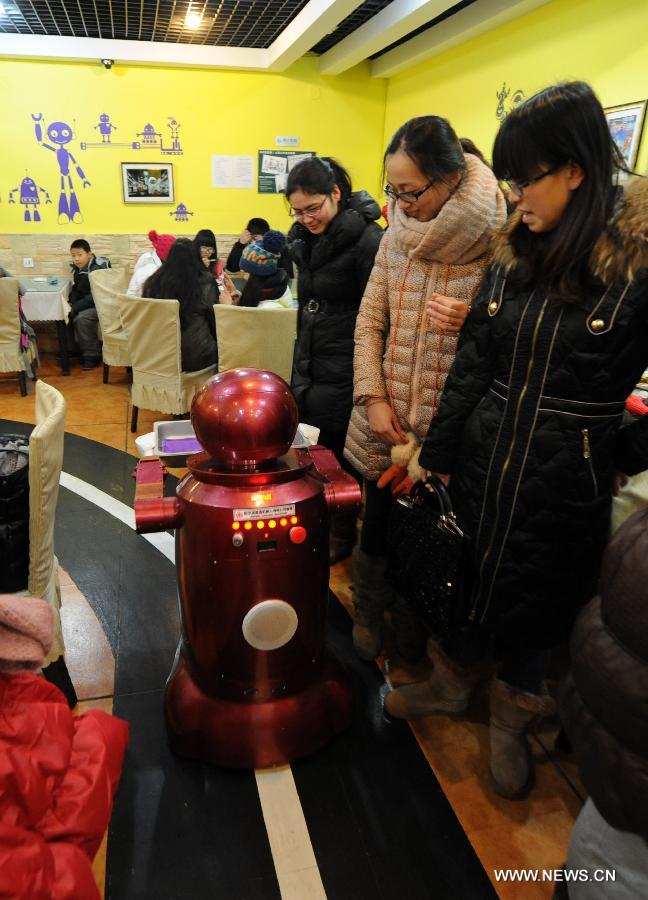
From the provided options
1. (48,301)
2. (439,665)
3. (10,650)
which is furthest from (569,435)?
(48,301)

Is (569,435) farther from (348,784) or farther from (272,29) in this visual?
(272,29)

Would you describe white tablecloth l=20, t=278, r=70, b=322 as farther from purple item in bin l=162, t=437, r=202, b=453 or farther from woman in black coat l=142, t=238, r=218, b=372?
purple item in bin l=162, t=437, r=202, b=453

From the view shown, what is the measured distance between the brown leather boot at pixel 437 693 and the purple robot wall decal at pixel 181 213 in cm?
537

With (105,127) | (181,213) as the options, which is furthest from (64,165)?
(181,213)

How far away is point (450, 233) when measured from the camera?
4.39 feet

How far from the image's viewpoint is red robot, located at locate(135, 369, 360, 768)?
1308 mm

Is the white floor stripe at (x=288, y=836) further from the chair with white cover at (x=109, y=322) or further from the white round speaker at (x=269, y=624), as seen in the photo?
the chair with white cover at (x=109, y=322)

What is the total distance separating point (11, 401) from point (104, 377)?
768 millimetres

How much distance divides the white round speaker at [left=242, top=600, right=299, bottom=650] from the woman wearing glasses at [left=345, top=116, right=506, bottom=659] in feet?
1.43

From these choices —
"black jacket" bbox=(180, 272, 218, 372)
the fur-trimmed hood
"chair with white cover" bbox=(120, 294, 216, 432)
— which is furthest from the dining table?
the fur-trimmed hood

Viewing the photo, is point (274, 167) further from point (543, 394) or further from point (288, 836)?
point (288, 836)

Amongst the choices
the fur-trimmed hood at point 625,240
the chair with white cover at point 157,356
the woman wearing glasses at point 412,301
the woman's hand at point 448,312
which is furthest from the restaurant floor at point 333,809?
the chair with white cover at point 157,356

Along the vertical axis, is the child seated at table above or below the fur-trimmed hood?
below

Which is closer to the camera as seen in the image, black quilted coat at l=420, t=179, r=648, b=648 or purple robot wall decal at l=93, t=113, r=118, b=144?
black quilted coat at l=420, t=179, r=648, b=648
